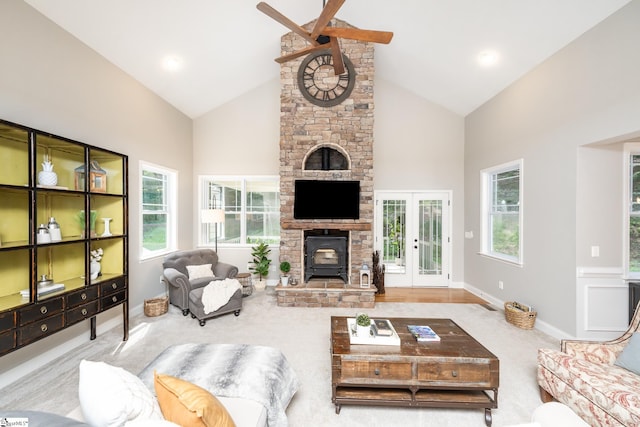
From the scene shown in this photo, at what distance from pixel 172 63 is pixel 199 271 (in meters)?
3.11

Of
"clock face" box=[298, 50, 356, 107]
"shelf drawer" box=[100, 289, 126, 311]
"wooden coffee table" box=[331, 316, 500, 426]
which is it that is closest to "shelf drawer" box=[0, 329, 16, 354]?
"shelf drawer" box=[100, 289, 126, 311]

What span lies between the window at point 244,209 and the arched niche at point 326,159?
1.25m

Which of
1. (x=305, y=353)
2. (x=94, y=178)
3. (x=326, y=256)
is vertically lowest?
(x=305, y=353)

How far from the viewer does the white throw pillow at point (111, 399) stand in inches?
40.7

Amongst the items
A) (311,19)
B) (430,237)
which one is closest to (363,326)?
(430,237)

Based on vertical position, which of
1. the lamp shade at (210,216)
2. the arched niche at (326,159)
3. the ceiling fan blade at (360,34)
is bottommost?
the lamp shade at (210,216)

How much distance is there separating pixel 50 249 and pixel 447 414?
3900 mm

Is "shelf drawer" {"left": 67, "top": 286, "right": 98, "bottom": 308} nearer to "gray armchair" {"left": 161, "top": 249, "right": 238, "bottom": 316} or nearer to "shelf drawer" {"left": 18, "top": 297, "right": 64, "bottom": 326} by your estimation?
"shelf drawer" {"left": 18, "top": 297, "right": 64, "bottom": 326}

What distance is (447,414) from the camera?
2.06 metres

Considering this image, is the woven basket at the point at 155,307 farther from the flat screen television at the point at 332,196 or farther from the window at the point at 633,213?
the window at the point at 633,213

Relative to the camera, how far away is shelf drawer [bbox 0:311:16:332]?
6.52 feet

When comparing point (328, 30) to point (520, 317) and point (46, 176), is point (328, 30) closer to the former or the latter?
point (46, 176)

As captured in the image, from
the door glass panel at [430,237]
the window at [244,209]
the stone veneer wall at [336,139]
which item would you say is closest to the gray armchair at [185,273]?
the stone veneer wall at [336,139]

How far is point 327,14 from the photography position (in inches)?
91.4
